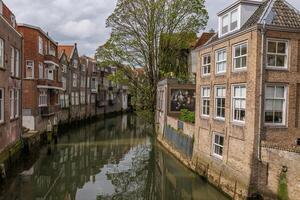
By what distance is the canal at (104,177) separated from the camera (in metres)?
16.4

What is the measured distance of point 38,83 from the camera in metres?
32.5

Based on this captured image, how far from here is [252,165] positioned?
1367 cm

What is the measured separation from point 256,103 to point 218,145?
4.09 m

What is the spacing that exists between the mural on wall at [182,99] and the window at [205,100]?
10096 mm

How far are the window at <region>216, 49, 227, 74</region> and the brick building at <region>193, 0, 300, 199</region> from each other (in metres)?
0.18

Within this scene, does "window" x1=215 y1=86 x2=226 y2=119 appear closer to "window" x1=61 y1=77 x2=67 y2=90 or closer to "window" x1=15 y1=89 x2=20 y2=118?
"window" x1=15 y1=89 x2=20 y2=118

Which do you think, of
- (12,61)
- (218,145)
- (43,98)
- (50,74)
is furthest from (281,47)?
(50,74)

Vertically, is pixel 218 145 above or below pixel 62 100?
A: below

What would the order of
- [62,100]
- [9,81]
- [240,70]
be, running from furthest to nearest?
[62,100] < [9,81] < [240,70]

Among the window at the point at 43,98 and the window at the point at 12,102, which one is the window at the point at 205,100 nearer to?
the window at the point at 12,102

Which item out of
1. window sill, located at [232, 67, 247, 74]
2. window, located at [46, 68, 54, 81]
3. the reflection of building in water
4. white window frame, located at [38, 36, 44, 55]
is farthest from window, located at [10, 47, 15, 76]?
window sill, located at [232, 67, 247, 74]

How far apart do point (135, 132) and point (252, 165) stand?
2923 centimetres

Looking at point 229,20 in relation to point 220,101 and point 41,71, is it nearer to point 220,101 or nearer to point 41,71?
point 220,101

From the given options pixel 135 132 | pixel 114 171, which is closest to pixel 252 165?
pixel 114 171
